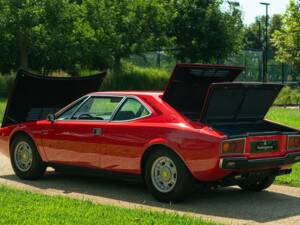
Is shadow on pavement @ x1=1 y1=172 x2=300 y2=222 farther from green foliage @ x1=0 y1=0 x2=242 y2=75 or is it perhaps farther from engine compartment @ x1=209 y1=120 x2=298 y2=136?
green foliage @ x1=0 y1=0 x2=242 y2=75

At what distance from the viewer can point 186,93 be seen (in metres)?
8.64

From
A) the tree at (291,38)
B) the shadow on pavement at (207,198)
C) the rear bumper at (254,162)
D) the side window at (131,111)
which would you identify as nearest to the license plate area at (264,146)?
the rear bumper at (254,162)

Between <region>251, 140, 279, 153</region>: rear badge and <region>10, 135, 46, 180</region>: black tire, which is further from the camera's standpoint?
<region>10, 135, 46, 180</region>: black tire

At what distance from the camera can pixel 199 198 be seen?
845 centimetres

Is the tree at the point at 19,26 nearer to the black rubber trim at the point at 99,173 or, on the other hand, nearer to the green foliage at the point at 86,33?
the green foliage at the point at 86,33

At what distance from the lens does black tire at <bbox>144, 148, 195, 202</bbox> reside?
7797 mm

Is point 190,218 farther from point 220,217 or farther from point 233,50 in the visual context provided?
point 233,50

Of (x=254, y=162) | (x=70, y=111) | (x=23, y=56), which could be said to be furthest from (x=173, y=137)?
(x=23, y=56)

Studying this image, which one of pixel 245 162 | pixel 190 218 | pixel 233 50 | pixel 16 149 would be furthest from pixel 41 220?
pixel 233 50

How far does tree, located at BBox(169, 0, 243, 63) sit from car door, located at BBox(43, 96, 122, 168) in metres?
40.3

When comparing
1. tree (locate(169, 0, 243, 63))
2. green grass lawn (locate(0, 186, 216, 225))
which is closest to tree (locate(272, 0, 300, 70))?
tree (locate(169, 0, 243, 63))

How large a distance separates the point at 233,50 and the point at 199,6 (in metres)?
4.47

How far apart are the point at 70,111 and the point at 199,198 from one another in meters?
2.42

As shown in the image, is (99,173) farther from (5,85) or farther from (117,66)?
(117,66)
